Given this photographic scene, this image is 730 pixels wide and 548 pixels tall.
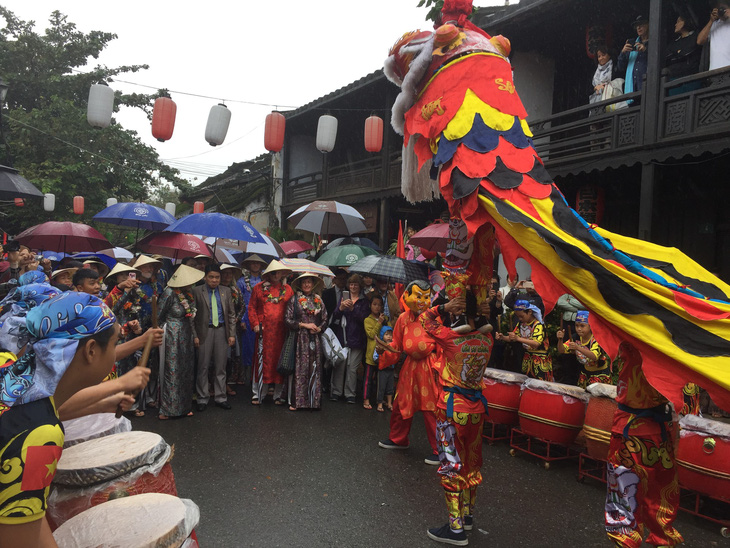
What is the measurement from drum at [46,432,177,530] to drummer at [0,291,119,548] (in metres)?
0.97

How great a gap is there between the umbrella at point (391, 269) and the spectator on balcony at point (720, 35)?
4.79 meters

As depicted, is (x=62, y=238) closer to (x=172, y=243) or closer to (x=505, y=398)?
(x=172, y=243)

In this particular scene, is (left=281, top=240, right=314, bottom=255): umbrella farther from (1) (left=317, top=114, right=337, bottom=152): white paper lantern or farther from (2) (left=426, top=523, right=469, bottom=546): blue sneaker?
(2) (left=426, top=523, right=469, bottom=546): blue sneaker

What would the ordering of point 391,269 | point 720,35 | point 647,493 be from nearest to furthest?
point 647,493, point 720,35, point 391,269

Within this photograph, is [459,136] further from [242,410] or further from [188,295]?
[242,410]

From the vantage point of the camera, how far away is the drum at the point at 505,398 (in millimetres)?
5355

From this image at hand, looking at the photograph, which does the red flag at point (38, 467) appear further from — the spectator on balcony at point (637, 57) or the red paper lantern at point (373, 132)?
the red paper lantern at point (373, 132)

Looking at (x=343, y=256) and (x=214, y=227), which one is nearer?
(x=214, y=227)

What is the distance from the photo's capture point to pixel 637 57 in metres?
7.30

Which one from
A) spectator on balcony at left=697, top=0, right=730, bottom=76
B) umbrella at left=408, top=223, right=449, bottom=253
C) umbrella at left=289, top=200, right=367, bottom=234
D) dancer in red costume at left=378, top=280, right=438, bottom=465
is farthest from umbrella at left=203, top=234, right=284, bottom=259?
spectator on balcony at left=697, top=0, right=730, bottom=76

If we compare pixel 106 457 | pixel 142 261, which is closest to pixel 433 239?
pixel 142 261

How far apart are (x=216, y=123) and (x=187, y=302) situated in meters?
4.96

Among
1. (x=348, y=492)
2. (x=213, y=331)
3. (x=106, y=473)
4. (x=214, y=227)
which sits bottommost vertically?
(x=348, y=492)

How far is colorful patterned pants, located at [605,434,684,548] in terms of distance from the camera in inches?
108
